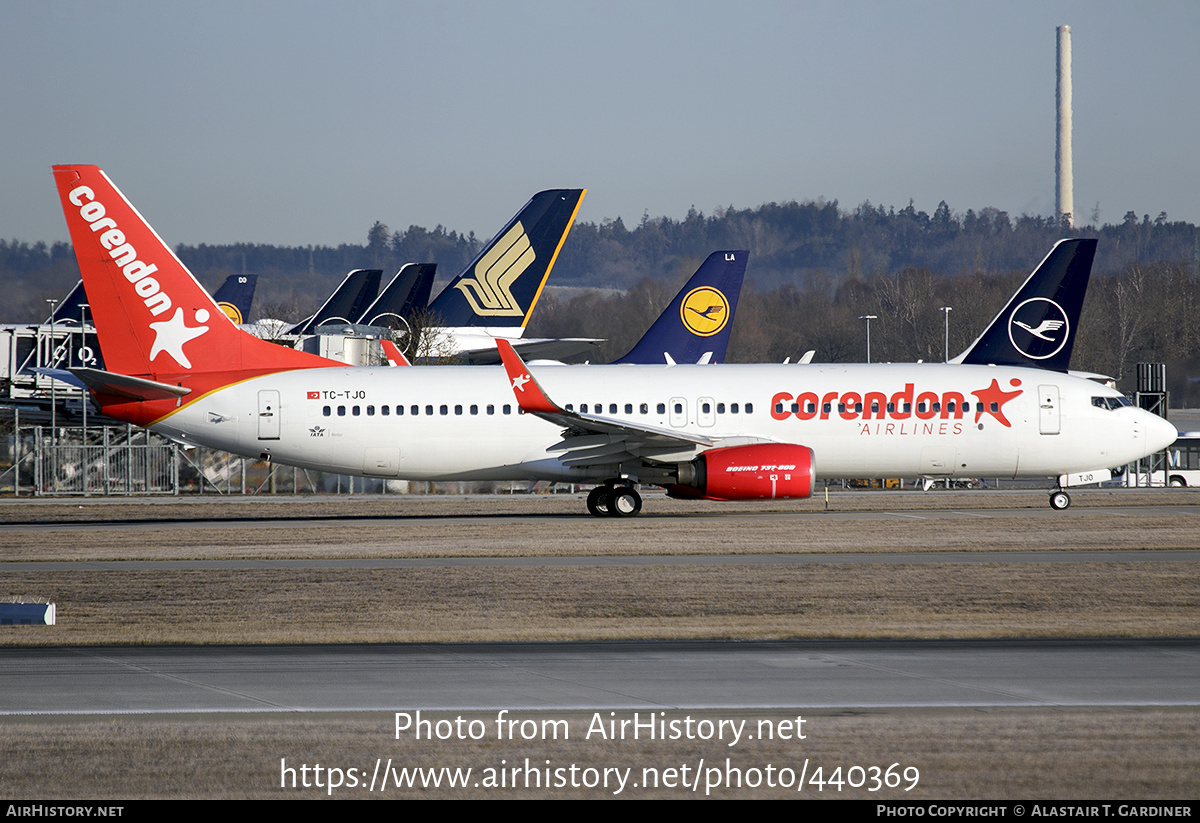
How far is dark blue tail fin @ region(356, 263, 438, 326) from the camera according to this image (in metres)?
71.8

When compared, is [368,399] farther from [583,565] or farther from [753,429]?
[583,565]

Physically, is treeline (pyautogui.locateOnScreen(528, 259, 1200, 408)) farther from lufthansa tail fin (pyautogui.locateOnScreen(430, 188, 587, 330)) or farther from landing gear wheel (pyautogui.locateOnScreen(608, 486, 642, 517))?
landing gear wheel (pyautogui.locateOnScreen(608, 486, 642, 517))

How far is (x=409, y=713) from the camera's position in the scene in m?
10.9

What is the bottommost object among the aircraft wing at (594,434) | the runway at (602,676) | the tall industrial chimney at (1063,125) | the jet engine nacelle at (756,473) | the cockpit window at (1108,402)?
the runway at (602,676)

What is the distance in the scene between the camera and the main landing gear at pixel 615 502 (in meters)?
33.0

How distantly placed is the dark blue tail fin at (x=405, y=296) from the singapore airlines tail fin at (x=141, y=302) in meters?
36.9

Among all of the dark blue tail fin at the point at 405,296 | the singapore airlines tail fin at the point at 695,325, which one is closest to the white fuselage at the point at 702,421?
the singapore airlines tail fin at the point at 695,325

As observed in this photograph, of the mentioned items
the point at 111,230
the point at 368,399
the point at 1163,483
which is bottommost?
the point at 1163,483

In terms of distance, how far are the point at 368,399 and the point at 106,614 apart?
15.8 metres

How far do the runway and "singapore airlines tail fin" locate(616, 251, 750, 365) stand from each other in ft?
111

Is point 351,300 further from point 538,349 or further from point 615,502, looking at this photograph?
point 615,502

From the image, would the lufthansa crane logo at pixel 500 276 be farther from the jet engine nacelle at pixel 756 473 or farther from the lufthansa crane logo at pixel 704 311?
the jet engine nacelle at pixel 756 473

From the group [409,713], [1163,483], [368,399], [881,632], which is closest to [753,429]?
[368,399]

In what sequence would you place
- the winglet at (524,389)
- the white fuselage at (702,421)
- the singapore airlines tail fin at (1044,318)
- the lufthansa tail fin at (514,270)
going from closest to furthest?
the winglet at (524,389)
the white fuselage at (702,421)
the singapore airlines tail fin at (1044,318)
the lufthansa tail fin at (514,270)
